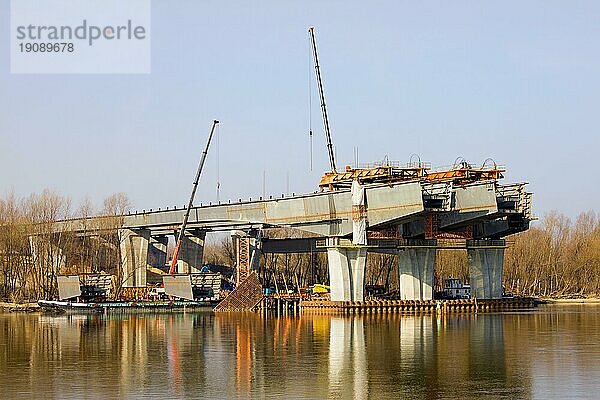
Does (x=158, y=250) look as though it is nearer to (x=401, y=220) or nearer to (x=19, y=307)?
(x=19, y=307)

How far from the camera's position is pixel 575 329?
6869 centimetres

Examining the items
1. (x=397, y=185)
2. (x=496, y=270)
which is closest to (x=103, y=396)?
(x=397, y=185)

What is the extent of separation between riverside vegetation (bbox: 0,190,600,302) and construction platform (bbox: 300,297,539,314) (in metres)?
20.1

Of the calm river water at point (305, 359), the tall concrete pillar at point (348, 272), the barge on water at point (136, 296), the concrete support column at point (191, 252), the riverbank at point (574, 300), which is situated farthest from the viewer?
the riverbank at point (574, 300)

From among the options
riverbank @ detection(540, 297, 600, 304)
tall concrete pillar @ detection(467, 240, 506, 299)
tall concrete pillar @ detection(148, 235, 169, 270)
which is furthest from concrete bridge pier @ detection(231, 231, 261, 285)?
riverbank @ detection(540, 297, 600, 304)

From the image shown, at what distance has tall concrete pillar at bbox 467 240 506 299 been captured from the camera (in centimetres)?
9594

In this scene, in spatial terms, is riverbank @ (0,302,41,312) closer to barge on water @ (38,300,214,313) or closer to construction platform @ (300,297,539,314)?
barge on water @ (38,300,214,313)

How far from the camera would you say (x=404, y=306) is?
9088 cm

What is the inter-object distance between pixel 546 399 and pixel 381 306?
183 ft

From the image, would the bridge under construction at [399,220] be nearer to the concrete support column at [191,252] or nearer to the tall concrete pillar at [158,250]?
the concrete support column at [191,252]

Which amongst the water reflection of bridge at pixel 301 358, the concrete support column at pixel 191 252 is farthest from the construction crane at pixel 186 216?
the water reflection of bridge at pixel 301 358

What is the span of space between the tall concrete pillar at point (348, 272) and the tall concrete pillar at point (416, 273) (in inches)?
213

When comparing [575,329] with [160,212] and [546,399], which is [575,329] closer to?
[546,399]

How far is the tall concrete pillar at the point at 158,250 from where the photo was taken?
123062mm
